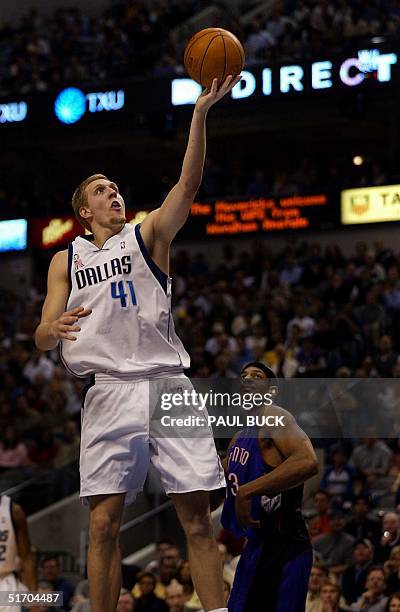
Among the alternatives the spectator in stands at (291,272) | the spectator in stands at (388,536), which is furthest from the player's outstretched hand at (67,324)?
the spectator in stands at (291,272)

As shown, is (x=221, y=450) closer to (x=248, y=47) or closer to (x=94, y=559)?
(x=94, y=559)

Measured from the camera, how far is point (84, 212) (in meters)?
5.12

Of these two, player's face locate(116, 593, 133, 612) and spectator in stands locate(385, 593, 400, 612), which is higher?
spectator in stands locate(385, 593, 400, 612)

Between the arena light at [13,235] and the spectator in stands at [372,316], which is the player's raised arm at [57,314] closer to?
the spectator in stands at [372,316]

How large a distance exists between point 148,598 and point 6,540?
40.8 inches

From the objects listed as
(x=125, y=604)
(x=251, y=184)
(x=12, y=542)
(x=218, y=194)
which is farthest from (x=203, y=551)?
(x=251, y=184)

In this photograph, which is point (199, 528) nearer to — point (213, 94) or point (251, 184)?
Answer: point (213, 94)

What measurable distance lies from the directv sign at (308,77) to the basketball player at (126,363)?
477 inches

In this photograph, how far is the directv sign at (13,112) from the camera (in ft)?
63.5

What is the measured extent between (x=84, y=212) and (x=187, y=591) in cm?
307

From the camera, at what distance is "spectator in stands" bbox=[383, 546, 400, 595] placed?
6543mm

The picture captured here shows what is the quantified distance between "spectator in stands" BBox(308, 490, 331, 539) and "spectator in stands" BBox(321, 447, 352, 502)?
0.07m

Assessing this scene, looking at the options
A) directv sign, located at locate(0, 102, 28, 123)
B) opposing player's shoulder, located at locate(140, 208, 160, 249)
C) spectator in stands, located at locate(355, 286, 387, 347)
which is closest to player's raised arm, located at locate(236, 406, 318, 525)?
opposing player's shoulder, located at locate(140, 208, 160, 249)

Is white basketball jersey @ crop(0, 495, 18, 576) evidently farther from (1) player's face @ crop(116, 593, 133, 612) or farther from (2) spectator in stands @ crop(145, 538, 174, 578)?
(2) spectator in stands @ crop(145, 538, 174, 578)
